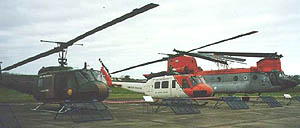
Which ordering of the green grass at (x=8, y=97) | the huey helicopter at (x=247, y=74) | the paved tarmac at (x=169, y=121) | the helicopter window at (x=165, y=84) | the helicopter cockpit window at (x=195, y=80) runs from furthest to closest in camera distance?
the huey helicopter at (x=247, y=74)
the helicopter window at (x=165, y=84)
the helicopter cockpit window at (x=195, y=80)
the green grass at (x=8, y=97)
the paved tarmac at (x=169, y=121)

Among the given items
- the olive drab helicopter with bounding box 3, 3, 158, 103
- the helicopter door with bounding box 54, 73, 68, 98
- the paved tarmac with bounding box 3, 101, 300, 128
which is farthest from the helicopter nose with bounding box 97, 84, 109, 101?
the helicopter door with bounding box 54, 73, 68, 98

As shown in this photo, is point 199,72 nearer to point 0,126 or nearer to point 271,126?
point 271,126

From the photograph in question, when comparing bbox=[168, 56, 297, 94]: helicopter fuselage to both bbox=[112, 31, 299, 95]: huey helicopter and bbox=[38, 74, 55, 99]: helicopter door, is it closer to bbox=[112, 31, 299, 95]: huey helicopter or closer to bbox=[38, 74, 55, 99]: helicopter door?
bbox=[112, 31, 299, 95]: huey helicopter

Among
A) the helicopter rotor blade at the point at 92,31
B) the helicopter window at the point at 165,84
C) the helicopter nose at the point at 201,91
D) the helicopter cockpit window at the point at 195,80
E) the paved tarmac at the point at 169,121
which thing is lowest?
the paved tarmac at the point at 169,121

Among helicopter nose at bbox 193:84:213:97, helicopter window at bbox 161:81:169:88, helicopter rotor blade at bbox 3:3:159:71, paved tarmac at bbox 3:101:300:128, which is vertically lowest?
paved tarmac at bbox 3:101:300:128

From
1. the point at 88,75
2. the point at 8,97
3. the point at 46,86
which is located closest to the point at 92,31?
the point at 88,75

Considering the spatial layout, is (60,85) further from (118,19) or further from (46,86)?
(118,19)

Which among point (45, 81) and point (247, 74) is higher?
point (247, 74)

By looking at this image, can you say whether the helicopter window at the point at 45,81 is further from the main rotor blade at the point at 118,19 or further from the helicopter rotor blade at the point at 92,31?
the main rotor blade at the point at 118,19

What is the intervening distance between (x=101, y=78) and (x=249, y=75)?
14.4m

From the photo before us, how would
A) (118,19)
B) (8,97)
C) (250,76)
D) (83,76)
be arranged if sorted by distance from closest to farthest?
1. (118,19)
2. (83,76)
3. (250,76)
4. (8,97)

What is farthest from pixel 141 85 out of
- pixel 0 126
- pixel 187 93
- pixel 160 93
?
pixel 0 126

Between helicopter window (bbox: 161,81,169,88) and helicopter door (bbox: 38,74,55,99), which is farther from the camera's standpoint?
Result: helicopter window (bbox: 161,81,169,88)

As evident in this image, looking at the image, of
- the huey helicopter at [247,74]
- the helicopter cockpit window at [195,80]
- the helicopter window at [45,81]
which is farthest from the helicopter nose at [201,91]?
the helicopter window at [45,81]
